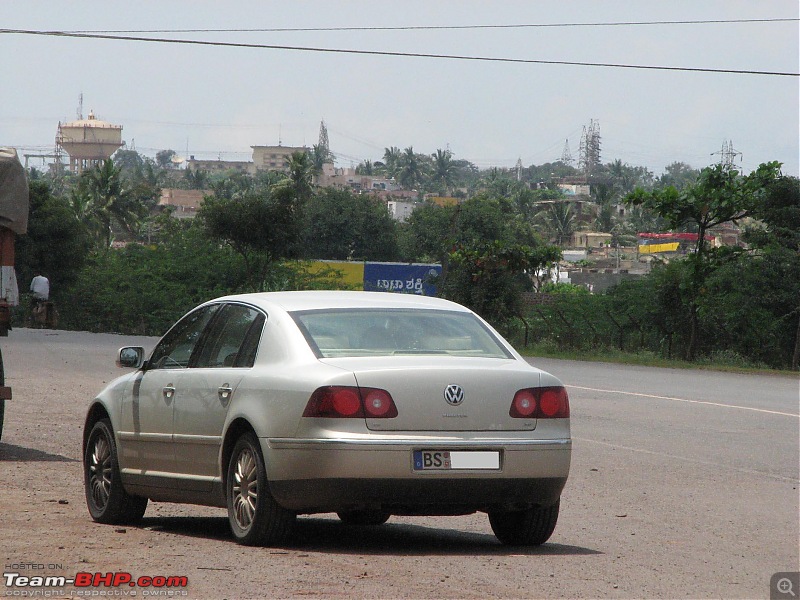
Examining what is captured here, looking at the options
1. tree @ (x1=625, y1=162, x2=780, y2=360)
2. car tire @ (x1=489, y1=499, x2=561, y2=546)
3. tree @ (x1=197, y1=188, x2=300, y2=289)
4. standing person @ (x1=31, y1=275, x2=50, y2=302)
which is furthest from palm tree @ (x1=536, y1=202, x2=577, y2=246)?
car tire @ (x1=489, y1=499, x2=561, y2=546)

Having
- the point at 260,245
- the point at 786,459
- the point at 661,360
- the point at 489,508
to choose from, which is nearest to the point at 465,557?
the point at 489,508

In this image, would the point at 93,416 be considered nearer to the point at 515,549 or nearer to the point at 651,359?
the point at 515,549

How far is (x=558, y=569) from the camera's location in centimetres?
744

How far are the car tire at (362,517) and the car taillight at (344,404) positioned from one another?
188 centimetres

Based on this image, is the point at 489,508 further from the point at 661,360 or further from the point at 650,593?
the point at 661,360

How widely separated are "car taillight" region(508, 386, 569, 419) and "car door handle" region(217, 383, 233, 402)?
1.67 m

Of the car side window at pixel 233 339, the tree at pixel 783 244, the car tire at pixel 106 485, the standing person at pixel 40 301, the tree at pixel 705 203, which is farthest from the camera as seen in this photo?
the tree at pixel 705 203

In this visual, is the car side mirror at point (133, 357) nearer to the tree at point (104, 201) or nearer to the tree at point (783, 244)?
the tree at point (783, 244)

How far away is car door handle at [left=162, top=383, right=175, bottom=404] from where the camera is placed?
A: 876 centimetres

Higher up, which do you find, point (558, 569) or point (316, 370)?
point (316, 370)

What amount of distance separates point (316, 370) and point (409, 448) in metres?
0.68

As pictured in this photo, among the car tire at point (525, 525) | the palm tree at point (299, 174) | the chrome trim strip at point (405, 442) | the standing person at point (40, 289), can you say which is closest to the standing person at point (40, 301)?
the standing person at point (40, 289)

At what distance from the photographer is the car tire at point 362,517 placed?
30.3ft

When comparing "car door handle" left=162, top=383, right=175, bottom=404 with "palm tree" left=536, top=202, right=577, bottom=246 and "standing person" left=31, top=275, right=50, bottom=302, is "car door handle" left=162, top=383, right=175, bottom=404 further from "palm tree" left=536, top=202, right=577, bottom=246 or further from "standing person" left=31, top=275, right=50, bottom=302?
"palm tree" left=536, top=202, right=577, bottom=246
